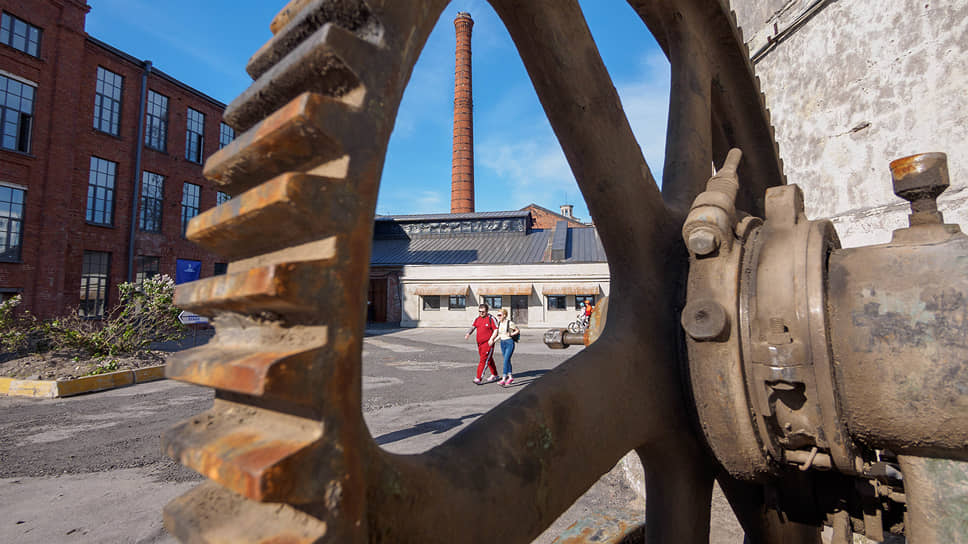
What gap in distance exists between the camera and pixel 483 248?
25.8 metres

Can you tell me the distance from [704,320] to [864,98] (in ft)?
8.59

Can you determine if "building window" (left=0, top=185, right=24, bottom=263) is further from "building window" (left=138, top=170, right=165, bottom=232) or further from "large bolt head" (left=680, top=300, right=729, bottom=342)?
"large bolt head" (left=680, top=300, right=729, bottom=342)

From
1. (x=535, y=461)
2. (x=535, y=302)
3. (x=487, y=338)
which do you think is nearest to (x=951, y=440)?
(x=535, y=461)

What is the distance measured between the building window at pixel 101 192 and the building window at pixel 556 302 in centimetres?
1652

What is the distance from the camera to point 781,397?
47.3 inches

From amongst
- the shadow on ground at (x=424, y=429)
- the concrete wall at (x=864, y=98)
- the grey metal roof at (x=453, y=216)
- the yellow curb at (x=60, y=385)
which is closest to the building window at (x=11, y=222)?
the yellow curb at (x=60, y=385)

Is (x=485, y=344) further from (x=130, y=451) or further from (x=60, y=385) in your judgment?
(x=60, y=385)

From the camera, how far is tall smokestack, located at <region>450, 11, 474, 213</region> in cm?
2838

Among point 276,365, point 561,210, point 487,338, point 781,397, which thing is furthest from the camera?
point 561,210

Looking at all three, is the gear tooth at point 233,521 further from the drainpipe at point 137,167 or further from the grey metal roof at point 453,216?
the grey metal roof at point 453,216

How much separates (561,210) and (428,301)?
25604 mm

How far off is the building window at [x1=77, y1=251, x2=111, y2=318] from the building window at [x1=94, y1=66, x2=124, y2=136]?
4293 millimetres

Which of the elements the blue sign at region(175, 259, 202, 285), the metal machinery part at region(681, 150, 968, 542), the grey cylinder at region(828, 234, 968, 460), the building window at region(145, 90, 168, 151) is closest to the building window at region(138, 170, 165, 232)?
the building window at region(145, 90, 168, 151)

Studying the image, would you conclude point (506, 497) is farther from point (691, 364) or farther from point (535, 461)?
point (691, 364)
